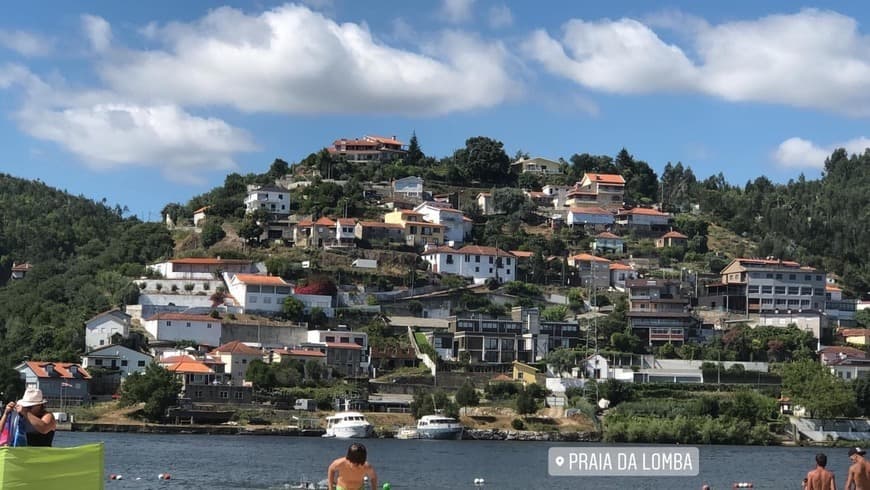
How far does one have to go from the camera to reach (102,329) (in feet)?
258

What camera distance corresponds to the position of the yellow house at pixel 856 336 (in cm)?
9039

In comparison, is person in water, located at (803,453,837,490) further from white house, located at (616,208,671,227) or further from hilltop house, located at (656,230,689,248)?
white house, located at (616,208,671,227)

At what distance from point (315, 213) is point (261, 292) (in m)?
18.7

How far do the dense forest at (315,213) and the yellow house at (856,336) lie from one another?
729 inches

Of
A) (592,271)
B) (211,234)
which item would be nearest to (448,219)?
(592,271)

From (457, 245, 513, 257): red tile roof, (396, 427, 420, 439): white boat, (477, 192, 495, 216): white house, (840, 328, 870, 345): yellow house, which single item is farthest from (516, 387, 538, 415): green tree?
(477, 192, 495, 216): white house

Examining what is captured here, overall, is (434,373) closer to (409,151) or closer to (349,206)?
(349,206)

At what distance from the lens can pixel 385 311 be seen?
291 feet

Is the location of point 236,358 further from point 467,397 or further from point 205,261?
point 205,261

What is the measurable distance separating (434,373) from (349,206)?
28.4m

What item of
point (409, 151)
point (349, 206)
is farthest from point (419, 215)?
point (409, 151)

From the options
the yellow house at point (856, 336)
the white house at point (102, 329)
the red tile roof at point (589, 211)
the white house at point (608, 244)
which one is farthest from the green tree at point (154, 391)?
the red tile roof at point (589, 211)

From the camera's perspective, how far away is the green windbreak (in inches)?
413

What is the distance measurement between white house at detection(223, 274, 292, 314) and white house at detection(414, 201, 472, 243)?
2017 centimetres
